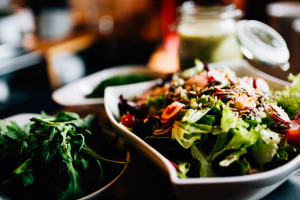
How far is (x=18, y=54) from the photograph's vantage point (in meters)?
2.54

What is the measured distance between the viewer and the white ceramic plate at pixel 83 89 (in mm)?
948

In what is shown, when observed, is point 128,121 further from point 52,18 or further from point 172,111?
point 52,18

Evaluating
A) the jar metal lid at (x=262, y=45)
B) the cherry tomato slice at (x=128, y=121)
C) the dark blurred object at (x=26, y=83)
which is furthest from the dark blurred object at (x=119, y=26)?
the cherry tomato slice at (x=128, y=121)

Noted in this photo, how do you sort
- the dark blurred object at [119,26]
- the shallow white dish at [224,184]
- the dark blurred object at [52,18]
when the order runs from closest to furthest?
1. the shallow white dish at [224,184]
2. the dark blurred object at [52,18]
3. the dark blurred object at [119,26]

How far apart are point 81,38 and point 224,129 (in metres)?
2.79

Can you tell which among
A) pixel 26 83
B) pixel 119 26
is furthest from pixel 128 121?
pixel 119 26

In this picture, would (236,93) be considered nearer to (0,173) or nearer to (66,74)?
(0,173)

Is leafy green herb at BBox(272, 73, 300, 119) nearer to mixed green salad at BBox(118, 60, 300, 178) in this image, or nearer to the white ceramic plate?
mixed green salad at BBox(118, 60, 300, 178)

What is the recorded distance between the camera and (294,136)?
2.03 feet

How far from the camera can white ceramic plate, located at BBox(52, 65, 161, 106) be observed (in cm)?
95

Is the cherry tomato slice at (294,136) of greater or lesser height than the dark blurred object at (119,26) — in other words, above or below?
above

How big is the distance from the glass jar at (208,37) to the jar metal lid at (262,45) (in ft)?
0.42

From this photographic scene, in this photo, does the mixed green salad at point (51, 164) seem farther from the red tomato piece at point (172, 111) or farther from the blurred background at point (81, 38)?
the blurred background at point (81, 38)

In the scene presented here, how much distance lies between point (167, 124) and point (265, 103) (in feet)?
0.82
